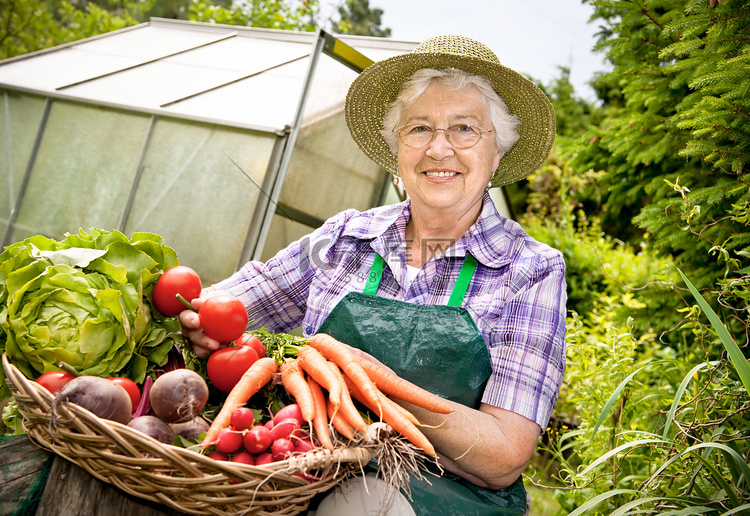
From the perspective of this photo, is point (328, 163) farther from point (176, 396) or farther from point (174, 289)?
point (176, 396)

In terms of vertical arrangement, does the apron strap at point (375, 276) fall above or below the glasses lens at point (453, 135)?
below

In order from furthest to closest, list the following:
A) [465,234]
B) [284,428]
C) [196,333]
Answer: [465,234] → [196,333] → [284,428]

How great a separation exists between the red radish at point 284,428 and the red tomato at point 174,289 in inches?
17.7

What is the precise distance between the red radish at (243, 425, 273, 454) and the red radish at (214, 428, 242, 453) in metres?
0.02

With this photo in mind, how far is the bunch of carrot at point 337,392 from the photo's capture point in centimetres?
141

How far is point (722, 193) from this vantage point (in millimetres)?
2285

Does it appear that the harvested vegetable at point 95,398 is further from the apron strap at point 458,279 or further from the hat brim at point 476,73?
the hat brim at point 476,73

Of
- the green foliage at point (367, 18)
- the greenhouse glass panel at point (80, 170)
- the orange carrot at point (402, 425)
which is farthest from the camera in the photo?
the green foliage at point (367, 18)

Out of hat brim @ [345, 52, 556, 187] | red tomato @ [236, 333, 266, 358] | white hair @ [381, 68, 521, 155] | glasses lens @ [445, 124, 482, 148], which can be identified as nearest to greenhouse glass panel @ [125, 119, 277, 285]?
hat brim @ [345, 52, 556, 187]

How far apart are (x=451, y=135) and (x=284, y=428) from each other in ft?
4.35

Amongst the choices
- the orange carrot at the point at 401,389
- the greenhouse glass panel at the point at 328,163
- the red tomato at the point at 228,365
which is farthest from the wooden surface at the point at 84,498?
the greenhouse glass panel at the point at 328,163

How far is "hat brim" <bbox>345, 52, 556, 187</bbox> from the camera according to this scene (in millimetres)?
2205

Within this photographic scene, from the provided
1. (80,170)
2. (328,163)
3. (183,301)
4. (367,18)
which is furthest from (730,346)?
(367,18)

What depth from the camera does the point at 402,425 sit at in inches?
57.4
